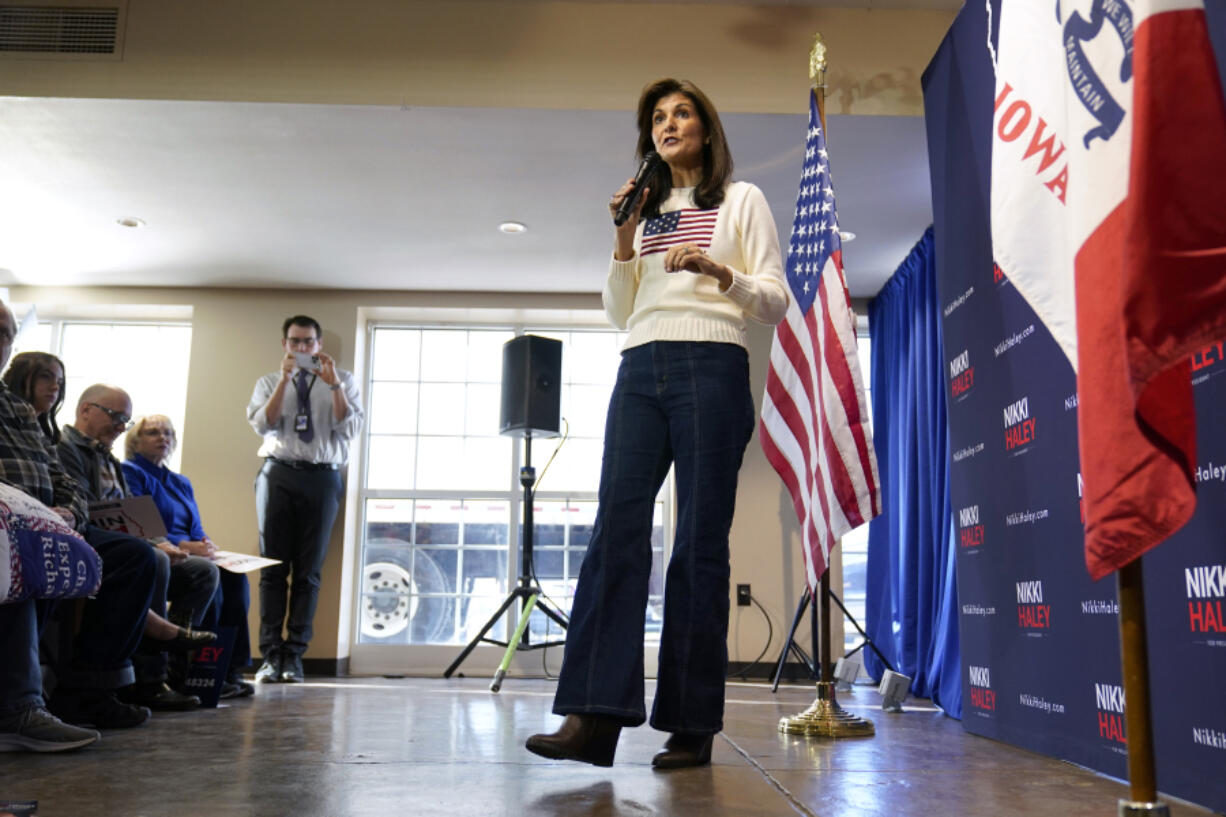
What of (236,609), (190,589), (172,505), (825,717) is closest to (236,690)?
(236,609)

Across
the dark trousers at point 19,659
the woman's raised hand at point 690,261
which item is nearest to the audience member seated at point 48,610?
the dark trousers at point 19,659

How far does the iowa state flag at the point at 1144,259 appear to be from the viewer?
0.82 m

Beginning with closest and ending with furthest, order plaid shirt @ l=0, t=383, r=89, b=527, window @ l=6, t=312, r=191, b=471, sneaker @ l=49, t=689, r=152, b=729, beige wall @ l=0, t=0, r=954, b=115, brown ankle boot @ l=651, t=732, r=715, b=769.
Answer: brown ankle boot @ l=651, t=732, r=715, b=769, plaid shirt @ l=0, t=383, r=89, b=527, sneaker @ l=49, t=689, r=152, b=729, beige wall @ l=0, t=0, r=954, b=115, window @ l=6, t=312, r=191, b=471

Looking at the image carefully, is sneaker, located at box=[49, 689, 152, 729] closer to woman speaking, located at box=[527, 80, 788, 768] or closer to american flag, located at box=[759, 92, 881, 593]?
woman speaking, located at box=[527, 80, 788, 768]

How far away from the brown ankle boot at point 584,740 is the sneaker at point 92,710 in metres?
1.28

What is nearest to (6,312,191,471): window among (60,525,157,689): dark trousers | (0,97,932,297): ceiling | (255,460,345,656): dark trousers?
(0,97,932,297): ceiling

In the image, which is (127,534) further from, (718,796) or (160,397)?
(160,397)

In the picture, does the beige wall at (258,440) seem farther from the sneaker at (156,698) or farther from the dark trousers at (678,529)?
the dark trousers at (678,529)

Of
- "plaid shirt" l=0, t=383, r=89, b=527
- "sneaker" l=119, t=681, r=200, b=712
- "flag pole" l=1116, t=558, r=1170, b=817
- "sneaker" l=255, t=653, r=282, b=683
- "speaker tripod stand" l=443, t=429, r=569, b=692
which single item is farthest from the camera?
"sneaker" l=255, t=653, r=282, b=683

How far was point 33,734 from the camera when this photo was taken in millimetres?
1771

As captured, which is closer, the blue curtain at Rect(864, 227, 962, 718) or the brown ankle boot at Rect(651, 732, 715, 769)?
the brown ankle boot at Rect(651, 732, 715, 769)

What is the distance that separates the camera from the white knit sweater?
1661 mm

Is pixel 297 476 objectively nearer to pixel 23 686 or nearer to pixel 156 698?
pixel 156 698

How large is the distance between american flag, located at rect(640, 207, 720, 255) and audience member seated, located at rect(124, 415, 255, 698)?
2179 millimetres
